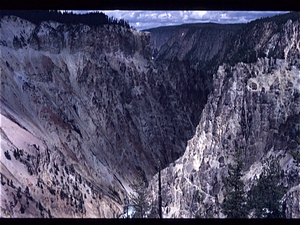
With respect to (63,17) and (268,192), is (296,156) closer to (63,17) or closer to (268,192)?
(268,192)

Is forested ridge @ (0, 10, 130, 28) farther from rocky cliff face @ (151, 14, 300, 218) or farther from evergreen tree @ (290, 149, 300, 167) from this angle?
evergreen tree @ (290, 149, 300, 167)

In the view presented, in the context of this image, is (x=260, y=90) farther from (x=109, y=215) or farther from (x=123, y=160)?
(x=123, y=160)

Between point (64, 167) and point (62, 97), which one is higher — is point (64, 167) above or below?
below

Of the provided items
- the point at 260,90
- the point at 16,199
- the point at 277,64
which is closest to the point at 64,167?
the point at 16,199

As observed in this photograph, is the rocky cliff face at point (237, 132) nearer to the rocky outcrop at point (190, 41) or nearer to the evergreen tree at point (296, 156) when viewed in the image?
the evergreen tree at point (296, 156)

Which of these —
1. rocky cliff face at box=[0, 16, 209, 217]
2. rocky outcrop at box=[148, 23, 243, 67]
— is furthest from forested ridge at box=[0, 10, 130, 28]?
rocky outcrop at box=[148, 23, 243, 67]

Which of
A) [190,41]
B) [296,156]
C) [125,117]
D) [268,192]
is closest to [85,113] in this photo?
[125,117]
